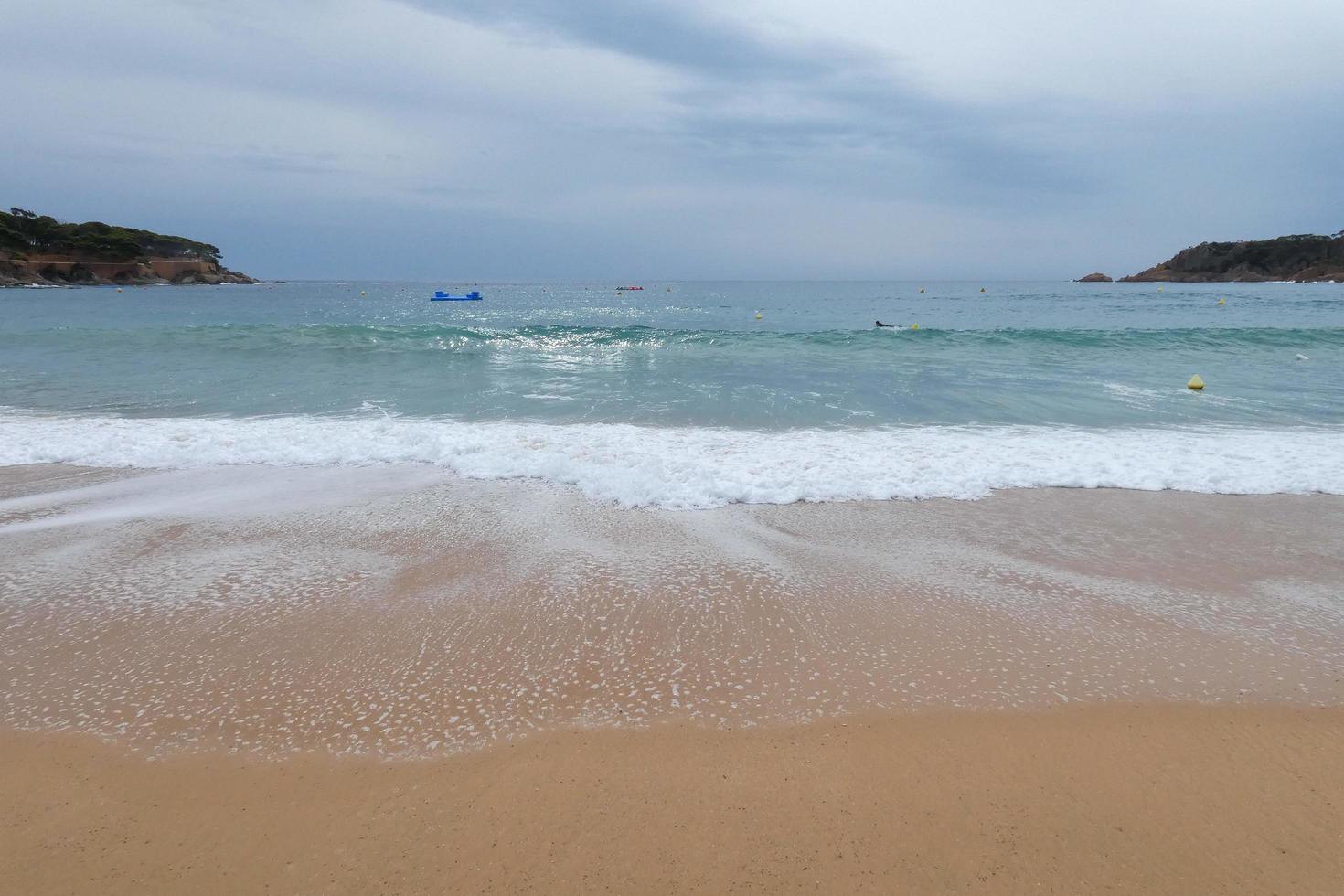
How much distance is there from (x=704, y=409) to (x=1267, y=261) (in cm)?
13912

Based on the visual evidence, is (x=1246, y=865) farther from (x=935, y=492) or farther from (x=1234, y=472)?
(x=1234, y=472)

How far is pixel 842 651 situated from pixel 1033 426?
27.0 ft

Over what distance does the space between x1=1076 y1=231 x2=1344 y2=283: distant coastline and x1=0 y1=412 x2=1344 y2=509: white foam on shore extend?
5091 inches

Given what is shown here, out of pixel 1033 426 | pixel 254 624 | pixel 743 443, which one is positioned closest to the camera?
pixel 254 624

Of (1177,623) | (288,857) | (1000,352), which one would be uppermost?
(1000,352)

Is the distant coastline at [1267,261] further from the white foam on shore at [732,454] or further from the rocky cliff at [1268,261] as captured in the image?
the white foam on shore at [732,454]

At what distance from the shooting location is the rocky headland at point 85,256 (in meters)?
85.9

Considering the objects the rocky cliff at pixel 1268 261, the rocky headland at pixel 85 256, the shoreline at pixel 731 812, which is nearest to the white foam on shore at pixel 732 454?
the shoreline at pixel 731 812

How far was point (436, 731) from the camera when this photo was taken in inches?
124

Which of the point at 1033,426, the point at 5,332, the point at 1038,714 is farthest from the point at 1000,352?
the point at 5,332

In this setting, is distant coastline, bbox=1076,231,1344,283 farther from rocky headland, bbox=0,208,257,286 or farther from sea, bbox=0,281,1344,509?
rocky headland, bbox=0,208,257,286

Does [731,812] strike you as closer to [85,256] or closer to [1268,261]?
[85,256]

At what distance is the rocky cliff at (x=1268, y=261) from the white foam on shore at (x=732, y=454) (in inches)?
5081

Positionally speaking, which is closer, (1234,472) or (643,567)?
(643,567)
